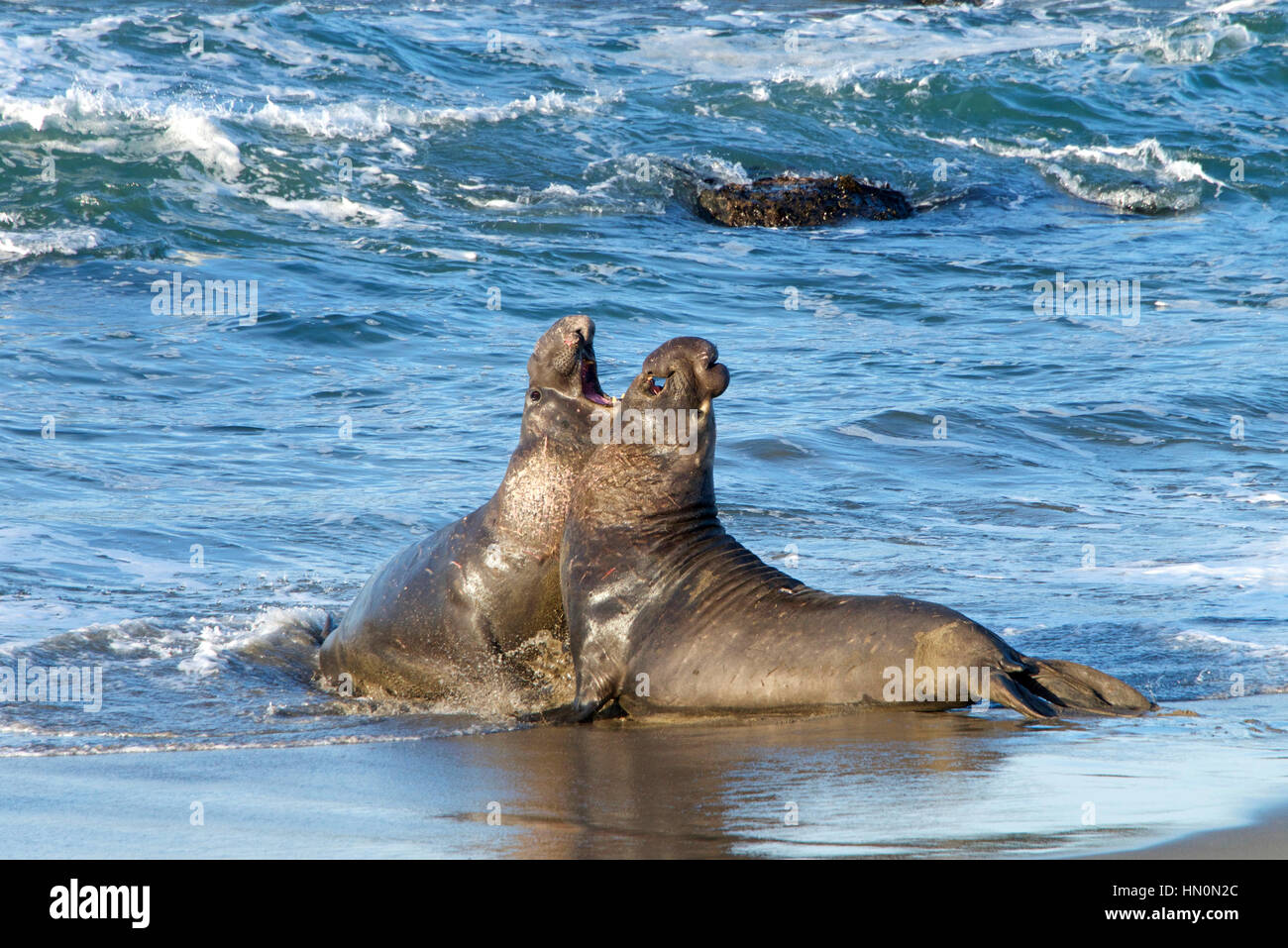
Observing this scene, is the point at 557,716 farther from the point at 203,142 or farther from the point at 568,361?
the point at 203,142

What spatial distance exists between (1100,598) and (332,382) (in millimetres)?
7088

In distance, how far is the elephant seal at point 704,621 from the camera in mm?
5125

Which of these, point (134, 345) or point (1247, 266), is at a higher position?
point (1247, 266)

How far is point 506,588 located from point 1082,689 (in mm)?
2270

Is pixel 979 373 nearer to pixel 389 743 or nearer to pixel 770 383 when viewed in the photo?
pixel 770 383

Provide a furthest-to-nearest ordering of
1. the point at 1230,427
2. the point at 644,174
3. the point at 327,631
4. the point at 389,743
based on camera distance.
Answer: the point at 644,174, the point at 1230,427, the point at 327,631, the point at 389,743

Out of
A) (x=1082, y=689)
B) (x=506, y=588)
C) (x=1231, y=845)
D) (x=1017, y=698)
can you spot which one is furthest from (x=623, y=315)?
(x=1231, y=845)

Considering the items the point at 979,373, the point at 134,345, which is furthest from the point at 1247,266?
the point at 134,345

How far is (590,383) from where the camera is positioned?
6.25 m

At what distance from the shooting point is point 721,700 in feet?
17.7

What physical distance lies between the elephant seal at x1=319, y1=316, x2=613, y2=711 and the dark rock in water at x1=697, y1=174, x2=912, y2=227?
41.8 feet

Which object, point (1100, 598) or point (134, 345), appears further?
point (134, 345)

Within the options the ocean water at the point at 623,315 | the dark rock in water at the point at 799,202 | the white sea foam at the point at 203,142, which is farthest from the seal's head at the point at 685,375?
the white sea foam at the point at 203,142

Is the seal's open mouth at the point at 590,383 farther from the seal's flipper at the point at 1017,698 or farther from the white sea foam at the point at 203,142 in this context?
the white sea foam at the point at 203,142
